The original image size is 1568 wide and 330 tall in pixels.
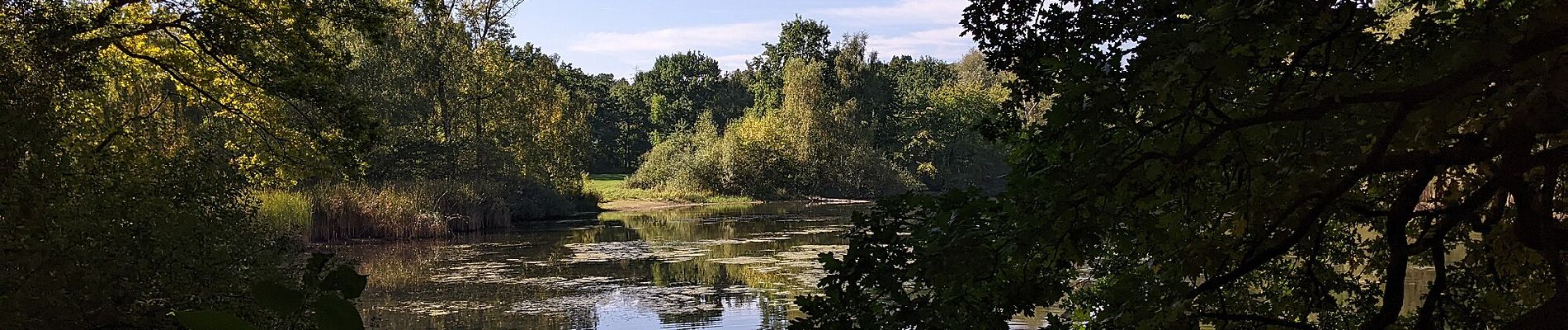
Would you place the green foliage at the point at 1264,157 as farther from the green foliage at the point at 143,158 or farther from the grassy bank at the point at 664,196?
the grassy bank at the point at 664,196

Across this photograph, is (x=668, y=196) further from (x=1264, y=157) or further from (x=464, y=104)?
(x=1264, y=157)

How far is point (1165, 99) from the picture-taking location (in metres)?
2.44

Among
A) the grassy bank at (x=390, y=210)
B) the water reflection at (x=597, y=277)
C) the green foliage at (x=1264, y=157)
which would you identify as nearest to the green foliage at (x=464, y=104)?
the grassy bank at (x=390, y=210)

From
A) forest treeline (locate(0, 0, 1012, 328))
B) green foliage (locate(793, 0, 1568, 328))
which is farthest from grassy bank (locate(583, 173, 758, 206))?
green foliage (locate(793, 0, 1568, 328))

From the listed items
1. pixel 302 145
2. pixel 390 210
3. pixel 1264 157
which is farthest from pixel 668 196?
pixel 1264 157

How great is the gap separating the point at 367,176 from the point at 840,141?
22.8m

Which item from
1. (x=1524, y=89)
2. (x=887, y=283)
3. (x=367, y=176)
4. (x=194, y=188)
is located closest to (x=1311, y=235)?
(x=1524, y=89)

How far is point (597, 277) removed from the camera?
54.0 ft

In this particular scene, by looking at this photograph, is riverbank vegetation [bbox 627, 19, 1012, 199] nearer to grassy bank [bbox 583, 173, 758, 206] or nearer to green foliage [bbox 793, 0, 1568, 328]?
grassy bank [bbox 583, 173, 758, 206]

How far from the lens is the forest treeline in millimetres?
5895

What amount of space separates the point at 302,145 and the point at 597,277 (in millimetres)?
5896

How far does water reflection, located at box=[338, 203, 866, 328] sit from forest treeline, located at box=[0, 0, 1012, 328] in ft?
5.63

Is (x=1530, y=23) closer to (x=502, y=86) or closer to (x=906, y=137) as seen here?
(x=502, y=86)

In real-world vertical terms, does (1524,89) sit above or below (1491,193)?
above
